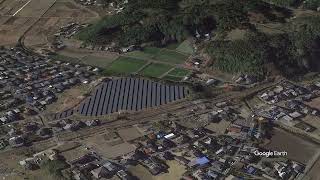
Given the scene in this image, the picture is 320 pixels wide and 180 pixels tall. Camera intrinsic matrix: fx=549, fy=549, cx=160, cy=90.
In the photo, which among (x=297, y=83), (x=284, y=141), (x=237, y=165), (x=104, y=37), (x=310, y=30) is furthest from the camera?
(x=104, y=37)

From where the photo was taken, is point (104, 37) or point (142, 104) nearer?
point (142, 104)

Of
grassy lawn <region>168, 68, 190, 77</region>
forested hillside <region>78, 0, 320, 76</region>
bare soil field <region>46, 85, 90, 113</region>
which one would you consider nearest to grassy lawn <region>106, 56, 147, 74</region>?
forested hillside <region>78, 0, 320, 76</region>

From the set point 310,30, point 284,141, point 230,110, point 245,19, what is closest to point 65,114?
point 230,110

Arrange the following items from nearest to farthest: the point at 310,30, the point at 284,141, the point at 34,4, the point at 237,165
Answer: the point at 237,165 → the point at 284,141 → the point at 310,30 → the point at 34,4

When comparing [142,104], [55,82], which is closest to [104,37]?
[55,82]

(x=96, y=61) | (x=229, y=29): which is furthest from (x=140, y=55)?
(x=229, y=29)

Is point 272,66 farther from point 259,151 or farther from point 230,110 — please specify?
point 259,151

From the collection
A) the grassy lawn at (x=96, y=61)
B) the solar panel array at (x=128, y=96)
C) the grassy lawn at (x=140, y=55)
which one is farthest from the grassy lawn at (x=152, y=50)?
the solar panel array at (x=128, y=96)

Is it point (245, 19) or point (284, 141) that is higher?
point (245, 19)
